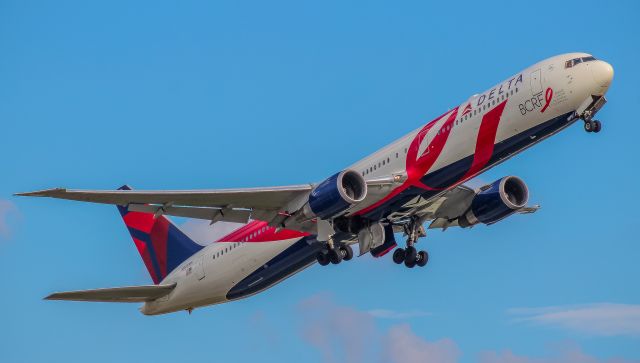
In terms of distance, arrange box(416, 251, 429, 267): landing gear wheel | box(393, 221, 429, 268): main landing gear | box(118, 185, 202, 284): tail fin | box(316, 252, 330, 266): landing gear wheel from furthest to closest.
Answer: box(118, 185, 202, 284): tail fin, box(416, 251, 429, 267): landing gear wheel, box(393, 221, 429, 268): main landing gear, box(316, 252, 330, 266): landing gear wheel

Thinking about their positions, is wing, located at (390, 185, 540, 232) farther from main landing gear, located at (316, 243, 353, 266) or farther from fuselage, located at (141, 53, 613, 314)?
main landing gear, located at (316, 243, 353, 266)

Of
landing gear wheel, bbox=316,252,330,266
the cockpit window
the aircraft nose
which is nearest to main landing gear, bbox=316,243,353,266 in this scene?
landing gear wheel, bbox=316,252,330,266

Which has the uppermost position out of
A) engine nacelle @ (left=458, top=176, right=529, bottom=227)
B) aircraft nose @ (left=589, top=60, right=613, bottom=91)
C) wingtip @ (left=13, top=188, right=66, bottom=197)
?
aircraft nose @ (left=589, top=60, right=613, bottom=91)

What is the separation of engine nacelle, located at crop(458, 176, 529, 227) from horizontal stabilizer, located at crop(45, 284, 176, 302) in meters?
13.7

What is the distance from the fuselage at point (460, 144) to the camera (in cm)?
3594

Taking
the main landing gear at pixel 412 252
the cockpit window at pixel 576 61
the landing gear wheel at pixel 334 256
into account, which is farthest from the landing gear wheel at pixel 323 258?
the cockpit window at pixel 576 61

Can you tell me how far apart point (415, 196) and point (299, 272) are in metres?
7.20

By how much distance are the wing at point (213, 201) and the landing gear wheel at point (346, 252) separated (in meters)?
3.33

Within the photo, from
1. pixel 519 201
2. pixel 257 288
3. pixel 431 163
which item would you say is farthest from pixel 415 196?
pixel 257 288

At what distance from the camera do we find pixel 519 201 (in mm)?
42344

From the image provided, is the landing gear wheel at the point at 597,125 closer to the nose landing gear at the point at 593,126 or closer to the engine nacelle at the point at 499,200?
the nose landing gear at the point at 593,126

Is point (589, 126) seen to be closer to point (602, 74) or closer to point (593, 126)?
point (593, 126)

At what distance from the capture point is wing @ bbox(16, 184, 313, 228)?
122 ft

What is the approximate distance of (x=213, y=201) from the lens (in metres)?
39.4
